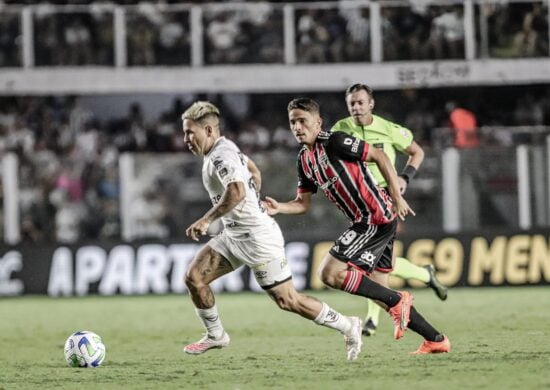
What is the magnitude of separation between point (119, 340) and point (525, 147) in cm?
870

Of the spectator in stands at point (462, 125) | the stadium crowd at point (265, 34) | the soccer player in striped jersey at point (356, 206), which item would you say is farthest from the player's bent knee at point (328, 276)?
the stadium crowd at point (265, 34)

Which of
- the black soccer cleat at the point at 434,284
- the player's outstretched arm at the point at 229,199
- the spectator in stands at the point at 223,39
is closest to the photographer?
the player's outstretched arm at the point at 229,199

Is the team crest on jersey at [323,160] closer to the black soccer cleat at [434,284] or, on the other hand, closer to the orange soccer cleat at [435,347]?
the orange soccer cleat at [435,347]

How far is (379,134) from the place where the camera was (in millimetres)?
11125

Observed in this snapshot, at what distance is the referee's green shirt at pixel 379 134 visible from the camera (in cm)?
1107

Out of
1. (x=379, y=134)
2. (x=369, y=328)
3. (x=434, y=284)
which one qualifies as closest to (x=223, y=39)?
(x=434, y=284)

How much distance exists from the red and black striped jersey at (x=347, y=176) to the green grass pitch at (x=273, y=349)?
115 cm

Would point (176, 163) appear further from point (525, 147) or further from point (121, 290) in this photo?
point (525, 147)

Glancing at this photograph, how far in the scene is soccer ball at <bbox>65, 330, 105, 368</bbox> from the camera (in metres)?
9.38

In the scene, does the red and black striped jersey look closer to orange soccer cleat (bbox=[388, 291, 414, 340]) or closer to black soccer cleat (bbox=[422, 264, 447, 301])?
orange soccer cleat (bbox=[388, 291, 414, 340])

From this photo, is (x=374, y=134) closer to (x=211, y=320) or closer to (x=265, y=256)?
(x=265, y=256)

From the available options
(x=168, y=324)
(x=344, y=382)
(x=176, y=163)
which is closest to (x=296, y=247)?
(x=176, y=163)

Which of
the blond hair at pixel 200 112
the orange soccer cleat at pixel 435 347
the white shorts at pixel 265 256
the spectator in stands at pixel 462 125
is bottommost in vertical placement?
the orange soccer cleat at pixel 435 347

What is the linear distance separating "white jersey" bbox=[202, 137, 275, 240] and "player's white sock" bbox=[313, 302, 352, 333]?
79cm
